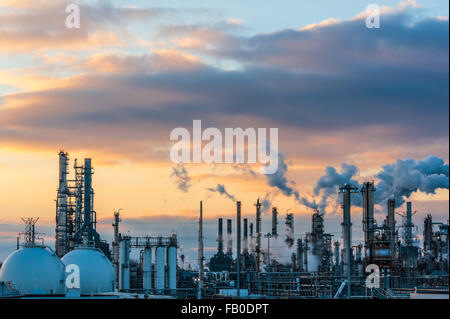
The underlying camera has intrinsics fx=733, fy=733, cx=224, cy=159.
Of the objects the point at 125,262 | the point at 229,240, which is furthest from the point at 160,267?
the point at 229,240

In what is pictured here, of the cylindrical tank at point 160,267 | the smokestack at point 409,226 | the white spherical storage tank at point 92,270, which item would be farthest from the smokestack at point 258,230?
the white spherical storage tank at point 92,270

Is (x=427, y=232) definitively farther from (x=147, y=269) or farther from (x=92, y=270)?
(x=92, y=270)

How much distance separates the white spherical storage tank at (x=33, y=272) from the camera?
4812cm

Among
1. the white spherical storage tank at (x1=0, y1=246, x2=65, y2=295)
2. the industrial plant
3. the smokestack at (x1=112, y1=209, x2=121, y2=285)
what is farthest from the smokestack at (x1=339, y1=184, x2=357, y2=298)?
the white spherical storage tank at (x1=0, y1=246, x2=65, y2=295)

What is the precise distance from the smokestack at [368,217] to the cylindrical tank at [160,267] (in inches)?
793

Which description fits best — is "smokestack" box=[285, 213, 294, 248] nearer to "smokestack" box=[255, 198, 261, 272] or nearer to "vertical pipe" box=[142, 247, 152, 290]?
"smokestack" box=[255, 198, 261, 272]

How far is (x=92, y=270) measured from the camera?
54344 millimetres

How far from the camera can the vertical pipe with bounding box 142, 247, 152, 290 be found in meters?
73.6

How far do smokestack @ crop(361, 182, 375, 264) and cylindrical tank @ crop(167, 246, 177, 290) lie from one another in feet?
62.7

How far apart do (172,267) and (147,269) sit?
8.45ft

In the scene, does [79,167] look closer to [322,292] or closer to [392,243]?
[322,292]
